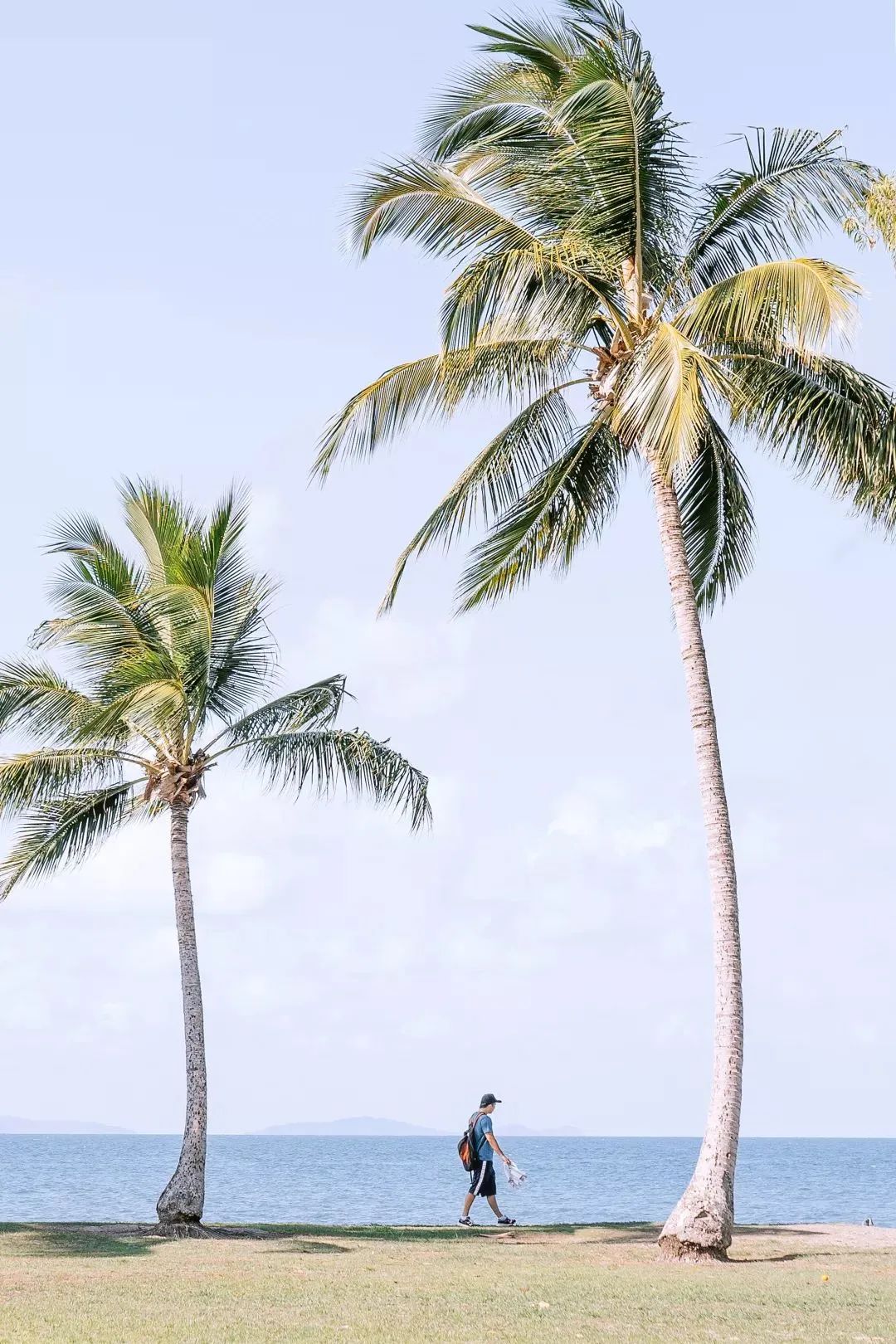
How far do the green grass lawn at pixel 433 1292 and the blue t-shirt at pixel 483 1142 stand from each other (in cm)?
173

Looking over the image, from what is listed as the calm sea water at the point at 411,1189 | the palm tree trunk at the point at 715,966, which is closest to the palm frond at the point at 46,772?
the palm tree trunk at the point at 715,966

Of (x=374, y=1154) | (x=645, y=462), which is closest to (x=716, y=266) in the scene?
(x=645, y=462)

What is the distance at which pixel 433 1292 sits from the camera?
33.6 feet

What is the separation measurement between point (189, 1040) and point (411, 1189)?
164 feet

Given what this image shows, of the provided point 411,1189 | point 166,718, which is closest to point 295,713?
point 166,718

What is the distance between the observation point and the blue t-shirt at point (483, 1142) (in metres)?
16.8

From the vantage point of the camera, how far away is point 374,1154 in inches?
4614

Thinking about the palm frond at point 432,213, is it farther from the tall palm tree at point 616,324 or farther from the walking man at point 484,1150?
the walking man at point 484,1150

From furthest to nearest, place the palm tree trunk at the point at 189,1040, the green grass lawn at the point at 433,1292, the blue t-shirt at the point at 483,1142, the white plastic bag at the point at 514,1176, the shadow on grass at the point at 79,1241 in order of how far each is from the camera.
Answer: the palm tree trunk at the point at 189,1040, the blue t-shirt at the point at 483,1142, the white plastic bag at the point at 514,1176, the shadow on grass at the point at 79,1241, the green grass lawn at the point at 433,1292

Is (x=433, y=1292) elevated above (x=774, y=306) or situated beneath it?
situated beneath

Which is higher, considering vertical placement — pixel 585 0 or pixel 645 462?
pixel 585 0

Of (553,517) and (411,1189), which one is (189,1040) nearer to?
(553,517)

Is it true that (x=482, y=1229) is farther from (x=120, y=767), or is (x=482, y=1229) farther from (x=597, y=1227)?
(x=120, y=767)

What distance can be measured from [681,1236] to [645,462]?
7417mm
